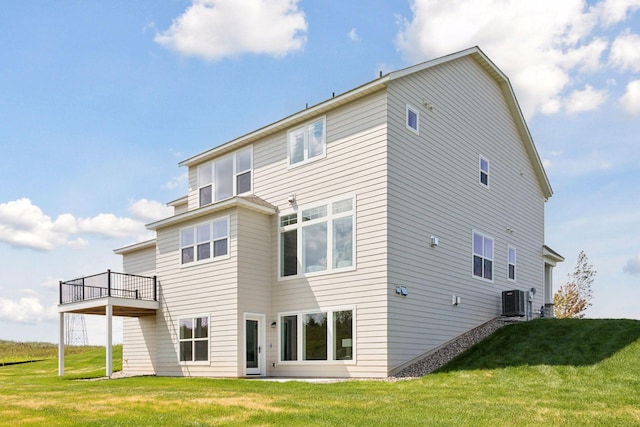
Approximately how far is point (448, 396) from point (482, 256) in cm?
954

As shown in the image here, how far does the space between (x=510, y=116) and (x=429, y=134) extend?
22.0ft

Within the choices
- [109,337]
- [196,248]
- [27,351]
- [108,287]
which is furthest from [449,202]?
[27,351]

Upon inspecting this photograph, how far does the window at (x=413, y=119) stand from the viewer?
17.1m

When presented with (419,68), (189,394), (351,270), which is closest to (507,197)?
(419,68)

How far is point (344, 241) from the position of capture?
16.5 meters

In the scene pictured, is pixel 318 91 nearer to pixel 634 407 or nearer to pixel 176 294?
pixel 176 294

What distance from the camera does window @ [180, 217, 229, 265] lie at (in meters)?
18.2

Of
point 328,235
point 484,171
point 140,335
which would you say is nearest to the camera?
point 328,235

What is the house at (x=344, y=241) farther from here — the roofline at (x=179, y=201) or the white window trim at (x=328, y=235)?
the roofline at (x=179, y=201)

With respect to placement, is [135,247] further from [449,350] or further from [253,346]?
[449,350]

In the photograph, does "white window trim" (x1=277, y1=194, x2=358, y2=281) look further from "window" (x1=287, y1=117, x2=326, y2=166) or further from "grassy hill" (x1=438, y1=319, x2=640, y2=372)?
"grassy hill" (x1=438, y1=319, x2=640, y2=372)

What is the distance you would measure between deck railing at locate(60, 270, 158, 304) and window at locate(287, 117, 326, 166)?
6575 millimetres

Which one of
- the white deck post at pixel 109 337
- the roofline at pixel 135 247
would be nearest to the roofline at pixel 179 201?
the roofline at pixel 135 247

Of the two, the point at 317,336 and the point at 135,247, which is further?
the point at 135,247
